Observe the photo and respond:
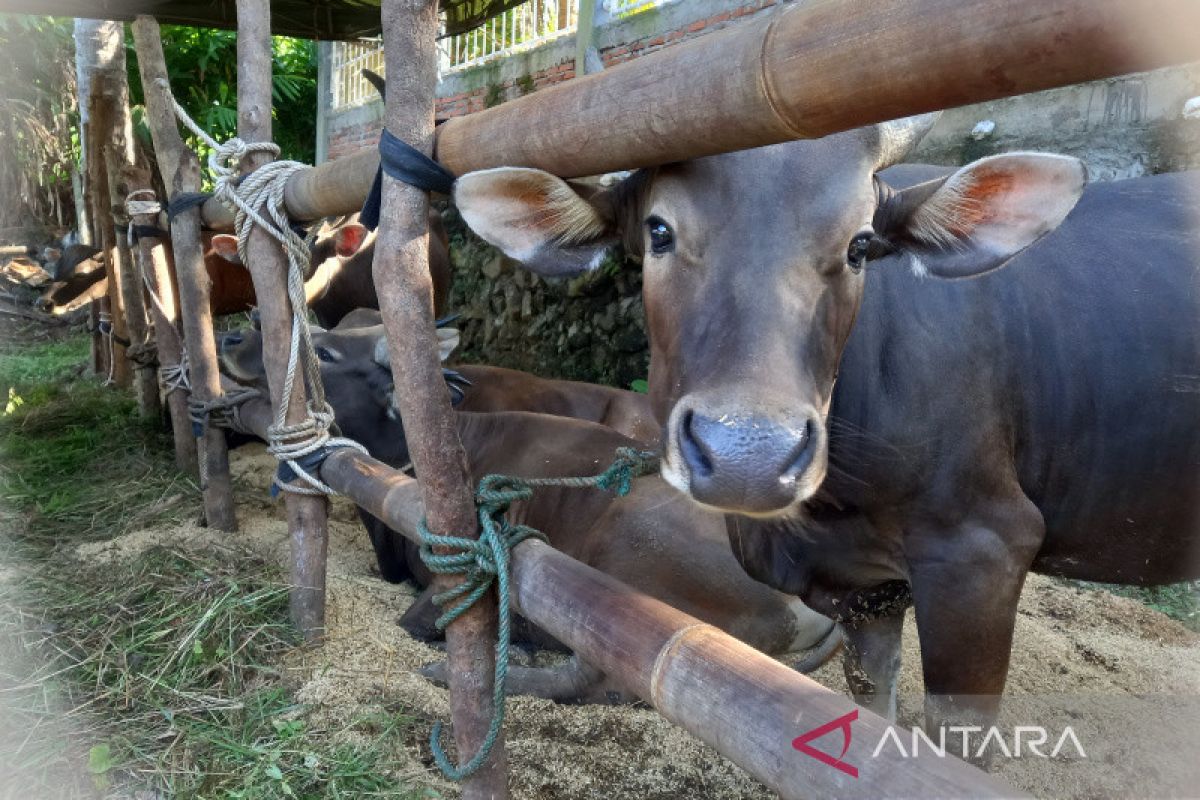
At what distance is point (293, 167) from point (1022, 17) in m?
2.58

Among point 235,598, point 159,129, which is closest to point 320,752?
point 235,598

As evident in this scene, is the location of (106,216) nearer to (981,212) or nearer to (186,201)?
(186,201)

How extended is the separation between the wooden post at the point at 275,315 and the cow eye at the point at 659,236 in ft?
5.71

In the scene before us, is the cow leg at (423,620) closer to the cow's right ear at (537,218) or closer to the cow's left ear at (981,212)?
the cow's right ear at (537,218)

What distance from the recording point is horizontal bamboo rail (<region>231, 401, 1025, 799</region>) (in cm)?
116

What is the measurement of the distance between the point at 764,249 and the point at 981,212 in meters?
0.53

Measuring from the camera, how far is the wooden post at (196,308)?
4117mm

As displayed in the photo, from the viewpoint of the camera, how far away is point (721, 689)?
4.68ft

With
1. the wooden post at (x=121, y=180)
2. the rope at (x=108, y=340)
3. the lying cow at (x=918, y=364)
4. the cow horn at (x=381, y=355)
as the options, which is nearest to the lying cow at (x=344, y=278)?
the wooden post at (x=121, y=180)

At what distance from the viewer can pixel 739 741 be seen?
137cm

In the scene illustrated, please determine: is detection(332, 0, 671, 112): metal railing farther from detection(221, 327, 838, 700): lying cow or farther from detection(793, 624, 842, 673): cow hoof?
detection(793, 624, 842, 673): cow hoof

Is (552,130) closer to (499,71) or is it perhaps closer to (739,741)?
(739,741)

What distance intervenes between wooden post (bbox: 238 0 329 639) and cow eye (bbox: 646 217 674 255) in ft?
5.71

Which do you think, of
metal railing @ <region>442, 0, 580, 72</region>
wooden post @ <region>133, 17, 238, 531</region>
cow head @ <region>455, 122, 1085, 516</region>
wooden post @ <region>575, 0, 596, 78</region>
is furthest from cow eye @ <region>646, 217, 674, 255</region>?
metal railing @ <region>442, 0, 580, 72</region>
